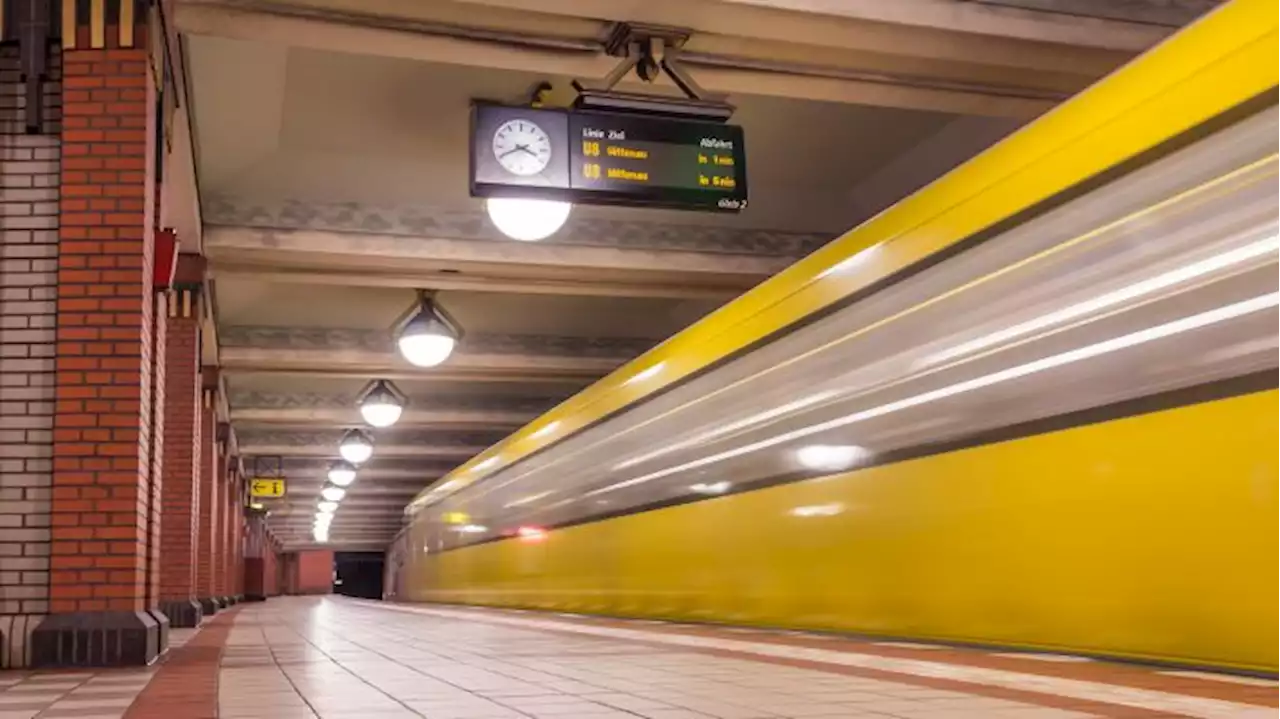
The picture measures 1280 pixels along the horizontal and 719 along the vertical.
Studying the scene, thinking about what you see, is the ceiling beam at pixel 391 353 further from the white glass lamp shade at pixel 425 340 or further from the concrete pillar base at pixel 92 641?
the concrete pillar base at pixel 92 641

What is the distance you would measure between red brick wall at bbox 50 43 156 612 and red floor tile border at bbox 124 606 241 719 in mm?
462

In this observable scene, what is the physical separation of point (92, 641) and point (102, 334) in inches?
59.0

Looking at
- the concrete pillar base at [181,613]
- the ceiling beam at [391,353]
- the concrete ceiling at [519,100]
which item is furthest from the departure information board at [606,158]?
the ceiling beam at [391,353]

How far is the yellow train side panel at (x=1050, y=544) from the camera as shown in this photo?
12.3 ft

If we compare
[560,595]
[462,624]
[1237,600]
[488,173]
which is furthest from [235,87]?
[1237,600]

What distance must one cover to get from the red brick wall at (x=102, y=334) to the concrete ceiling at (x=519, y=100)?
37.2 inches

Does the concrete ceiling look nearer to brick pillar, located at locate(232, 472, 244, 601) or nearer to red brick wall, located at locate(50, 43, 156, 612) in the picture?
red brick wall, located at locate(50, 43, 156, 612)

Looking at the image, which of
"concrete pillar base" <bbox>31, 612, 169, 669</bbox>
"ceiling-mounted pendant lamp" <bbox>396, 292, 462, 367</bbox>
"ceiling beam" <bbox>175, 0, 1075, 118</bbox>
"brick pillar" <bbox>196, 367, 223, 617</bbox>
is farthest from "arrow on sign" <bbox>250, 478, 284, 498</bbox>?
"concrete pillar base" <bbox>31, 612, 169, 669</bbox>

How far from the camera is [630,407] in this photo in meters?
10.5

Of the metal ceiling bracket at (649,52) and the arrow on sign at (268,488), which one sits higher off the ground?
the metal ceiling bracket at (649,52)

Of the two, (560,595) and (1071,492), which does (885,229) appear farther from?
(560,595)

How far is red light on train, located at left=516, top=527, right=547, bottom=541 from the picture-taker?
43.8 ft

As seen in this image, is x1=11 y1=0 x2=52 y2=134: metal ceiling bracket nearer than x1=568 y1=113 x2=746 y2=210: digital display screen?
Yes

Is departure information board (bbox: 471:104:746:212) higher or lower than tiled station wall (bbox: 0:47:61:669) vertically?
higher
